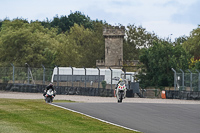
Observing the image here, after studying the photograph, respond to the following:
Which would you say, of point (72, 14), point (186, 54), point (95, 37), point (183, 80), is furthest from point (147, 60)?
point (72, 14)

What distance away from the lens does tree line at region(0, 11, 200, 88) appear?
6297cm

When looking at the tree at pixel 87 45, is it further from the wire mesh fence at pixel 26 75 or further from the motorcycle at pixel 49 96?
the motorcycle at pixel 49 96

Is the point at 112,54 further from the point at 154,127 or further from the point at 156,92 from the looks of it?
the point at 154,127

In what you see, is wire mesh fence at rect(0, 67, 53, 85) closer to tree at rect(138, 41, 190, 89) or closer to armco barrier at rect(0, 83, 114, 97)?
armco barrier at rect(0, 83, 114, 97)

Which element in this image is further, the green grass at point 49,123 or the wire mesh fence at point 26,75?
the wire mesh fence at point 26,75

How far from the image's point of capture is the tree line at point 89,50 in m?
63.0

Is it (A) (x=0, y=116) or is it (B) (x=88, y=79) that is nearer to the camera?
(A) (x=0, y=116)

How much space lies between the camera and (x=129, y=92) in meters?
46.8

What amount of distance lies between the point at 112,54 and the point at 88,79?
145 feet

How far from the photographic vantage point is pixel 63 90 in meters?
48.0

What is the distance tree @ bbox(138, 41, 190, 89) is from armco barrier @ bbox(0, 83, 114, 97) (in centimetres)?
1517

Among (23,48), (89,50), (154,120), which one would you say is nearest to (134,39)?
(89,50)

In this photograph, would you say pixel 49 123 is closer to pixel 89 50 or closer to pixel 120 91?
pixel 120 91

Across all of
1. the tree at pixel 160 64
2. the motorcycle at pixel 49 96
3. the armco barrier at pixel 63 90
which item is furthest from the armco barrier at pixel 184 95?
the tree at pixel 160 64
